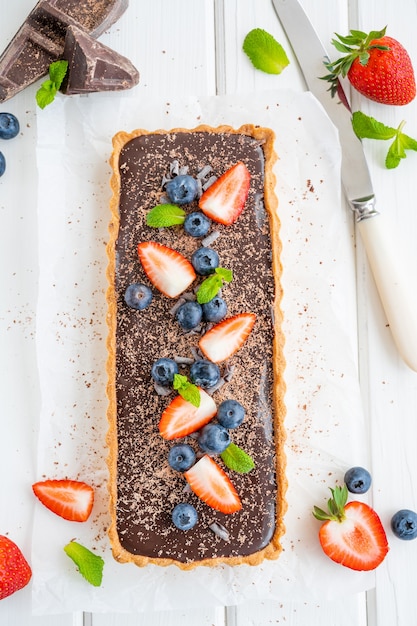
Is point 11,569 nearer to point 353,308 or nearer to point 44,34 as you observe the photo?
point 353,308

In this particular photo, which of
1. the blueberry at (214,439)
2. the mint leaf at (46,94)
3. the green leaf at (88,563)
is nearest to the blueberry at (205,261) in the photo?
the blueberry at (214,439)

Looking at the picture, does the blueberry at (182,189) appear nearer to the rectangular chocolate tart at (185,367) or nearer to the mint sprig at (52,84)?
the rectangular chocolate tart at (185,367)

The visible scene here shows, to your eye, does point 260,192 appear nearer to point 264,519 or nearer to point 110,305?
point 110,305

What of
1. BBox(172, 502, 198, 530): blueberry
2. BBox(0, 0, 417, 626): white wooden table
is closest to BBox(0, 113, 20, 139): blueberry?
BBox(0, 0, 417, 626): white wooden table

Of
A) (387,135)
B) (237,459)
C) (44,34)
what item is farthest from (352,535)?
(44,34)

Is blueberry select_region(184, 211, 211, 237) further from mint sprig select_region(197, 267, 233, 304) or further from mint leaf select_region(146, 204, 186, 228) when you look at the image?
mint sprig select_region(197, 267, 233, 304)
